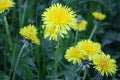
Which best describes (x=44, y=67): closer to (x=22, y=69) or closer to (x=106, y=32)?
(x=22, y=69)

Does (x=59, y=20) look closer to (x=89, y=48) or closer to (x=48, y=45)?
(x=89, y=48)

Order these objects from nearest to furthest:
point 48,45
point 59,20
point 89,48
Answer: point 59,20, point 89,48, point 48,45

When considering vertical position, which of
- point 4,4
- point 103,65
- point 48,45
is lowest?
point 103,65

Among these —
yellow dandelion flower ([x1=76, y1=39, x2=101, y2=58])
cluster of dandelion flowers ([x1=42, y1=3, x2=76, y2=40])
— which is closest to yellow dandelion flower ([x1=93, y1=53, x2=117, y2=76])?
yellow dandelion flower ([x1=76, y1=39, x2=101, y2=58])

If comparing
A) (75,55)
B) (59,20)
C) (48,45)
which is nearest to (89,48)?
(75,55)

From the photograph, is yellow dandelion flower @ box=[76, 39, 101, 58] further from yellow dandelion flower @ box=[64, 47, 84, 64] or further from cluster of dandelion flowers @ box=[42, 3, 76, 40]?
cluster of dandelion flowers @ box=[42, 3, 76, 40]

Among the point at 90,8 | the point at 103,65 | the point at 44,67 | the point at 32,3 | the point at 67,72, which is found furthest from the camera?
the point at 90,8

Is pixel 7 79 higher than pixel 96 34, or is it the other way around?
pixel 96 34

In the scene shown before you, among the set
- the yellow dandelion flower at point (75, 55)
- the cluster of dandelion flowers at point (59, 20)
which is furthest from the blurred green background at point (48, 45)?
the cluster of dandelion flowers at point (59, 20)

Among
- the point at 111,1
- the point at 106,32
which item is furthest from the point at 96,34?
the point at 111,1
